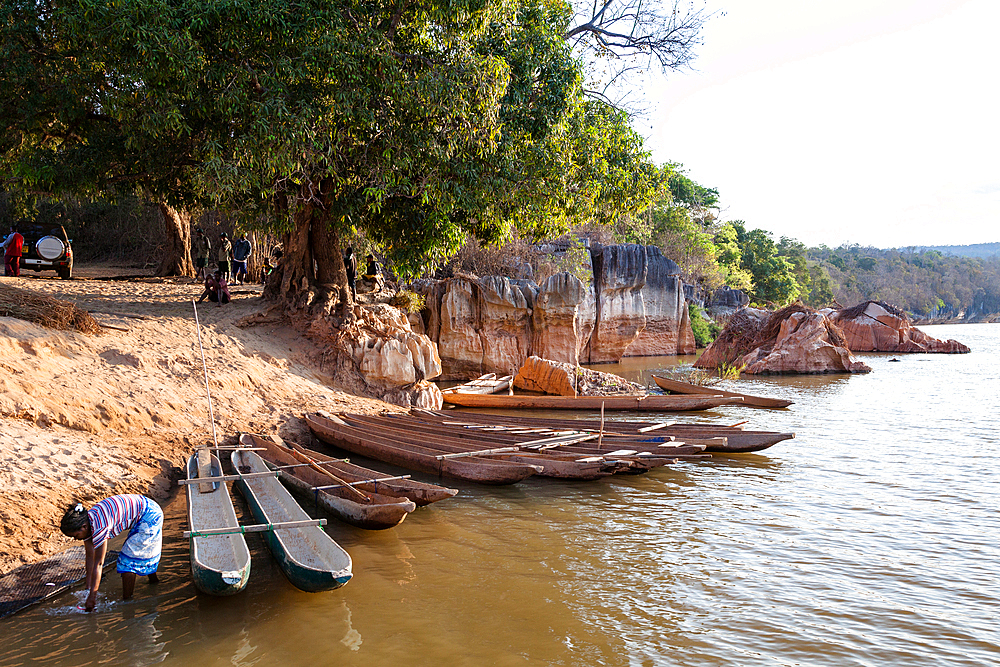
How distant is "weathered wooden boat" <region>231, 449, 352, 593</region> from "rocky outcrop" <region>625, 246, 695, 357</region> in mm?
26153

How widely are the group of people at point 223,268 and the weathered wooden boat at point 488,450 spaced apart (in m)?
6.30

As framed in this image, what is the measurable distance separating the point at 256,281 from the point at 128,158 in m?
8.65

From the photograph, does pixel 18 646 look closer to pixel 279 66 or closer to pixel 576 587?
pixel 576 587

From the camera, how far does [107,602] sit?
497cm

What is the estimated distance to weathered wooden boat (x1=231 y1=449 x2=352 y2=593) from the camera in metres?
4.59

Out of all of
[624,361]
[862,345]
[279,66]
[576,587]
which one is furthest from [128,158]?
[862,345]

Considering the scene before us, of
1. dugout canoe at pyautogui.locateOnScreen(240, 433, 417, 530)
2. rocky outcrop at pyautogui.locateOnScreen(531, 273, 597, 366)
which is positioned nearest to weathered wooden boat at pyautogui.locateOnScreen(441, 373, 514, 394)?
rocky outcrop at pyautogui.locateOnScreen(531, 273, 597, 366)

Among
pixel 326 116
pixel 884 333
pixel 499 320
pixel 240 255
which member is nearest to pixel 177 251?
pixel 240 255

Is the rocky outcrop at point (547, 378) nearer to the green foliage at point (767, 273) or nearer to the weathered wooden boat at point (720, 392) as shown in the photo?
the weathered wooden boat at point (720, 392)

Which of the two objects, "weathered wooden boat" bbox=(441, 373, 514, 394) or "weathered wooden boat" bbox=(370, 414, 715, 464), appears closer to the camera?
"weathered wooden boat" bbox=(370, 414, 715, 464)

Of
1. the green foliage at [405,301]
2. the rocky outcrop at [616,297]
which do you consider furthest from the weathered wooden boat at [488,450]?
the rocky outcrop at [616,297]

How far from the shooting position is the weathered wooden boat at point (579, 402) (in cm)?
1555

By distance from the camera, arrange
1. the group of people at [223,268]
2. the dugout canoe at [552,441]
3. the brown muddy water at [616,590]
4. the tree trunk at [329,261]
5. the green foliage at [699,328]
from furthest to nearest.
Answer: the green foliage at [699,328], the group of people at [223,268], the tree trunk at [329,261], the dugout canoe at [552,441], the brown muddy water at [616,590]

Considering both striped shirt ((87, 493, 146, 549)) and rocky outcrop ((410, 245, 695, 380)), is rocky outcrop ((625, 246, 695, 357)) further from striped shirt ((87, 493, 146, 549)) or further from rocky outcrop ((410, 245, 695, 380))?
striped shirt ((87, 493, 146, 549))
